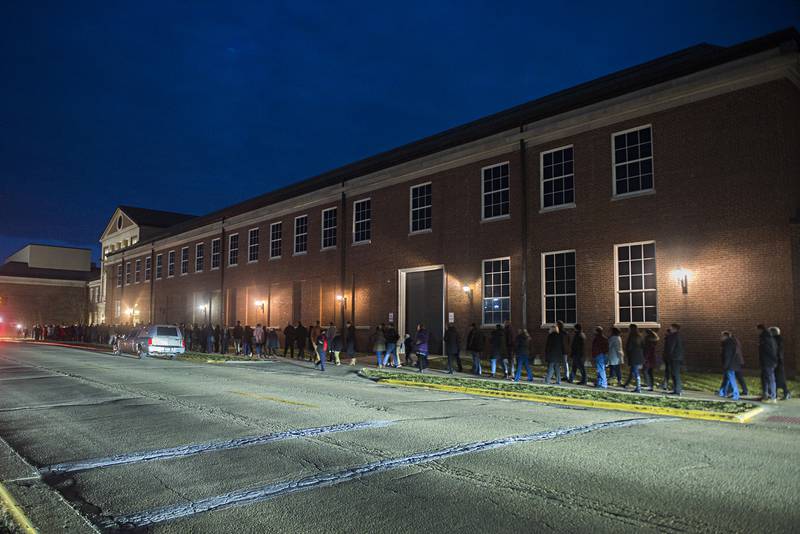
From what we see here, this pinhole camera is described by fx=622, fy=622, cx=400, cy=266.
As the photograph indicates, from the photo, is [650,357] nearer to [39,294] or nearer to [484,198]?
[484,198]

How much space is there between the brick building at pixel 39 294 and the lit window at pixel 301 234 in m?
56.5

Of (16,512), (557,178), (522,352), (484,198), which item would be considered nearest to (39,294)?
(484,198)

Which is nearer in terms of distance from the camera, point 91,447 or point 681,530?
point 681,530

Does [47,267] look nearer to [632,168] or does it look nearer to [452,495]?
[632,168]

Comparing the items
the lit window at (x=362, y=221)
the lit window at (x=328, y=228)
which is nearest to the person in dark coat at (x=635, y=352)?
the lit window at (x=362, y=221)

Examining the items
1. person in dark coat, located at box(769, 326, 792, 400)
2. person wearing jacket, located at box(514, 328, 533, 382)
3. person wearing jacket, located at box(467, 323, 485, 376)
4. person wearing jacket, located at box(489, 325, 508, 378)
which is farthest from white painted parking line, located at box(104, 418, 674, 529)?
person wearing jacket, located at box(467, 323, 485, 376)

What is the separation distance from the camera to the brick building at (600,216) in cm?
1681

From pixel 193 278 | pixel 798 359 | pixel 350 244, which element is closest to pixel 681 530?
pixel 798 359

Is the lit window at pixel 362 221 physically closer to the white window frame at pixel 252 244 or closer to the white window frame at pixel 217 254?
the white window frame at pixel 252 244

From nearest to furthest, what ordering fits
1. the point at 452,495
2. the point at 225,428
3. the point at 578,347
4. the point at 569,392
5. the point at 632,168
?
the point at 452,495 → the point at 225,428 → the point at 569,392 → the point at 578,347 → the point at 632,168

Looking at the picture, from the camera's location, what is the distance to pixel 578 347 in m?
17.2

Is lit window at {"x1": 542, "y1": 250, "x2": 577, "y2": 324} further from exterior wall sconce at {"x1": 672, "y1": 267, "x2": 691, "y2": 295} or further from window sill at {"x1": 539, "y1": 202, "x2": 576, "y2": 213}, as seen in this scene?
exterior wall sconce at {"x1": 672, "y1": 267, "x2": 691, "y2": 295}

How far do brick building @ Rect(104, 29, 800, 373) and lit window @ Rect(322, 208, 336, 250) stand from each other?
87mm

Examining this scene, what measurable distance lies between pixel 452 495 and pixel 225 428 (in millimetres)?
4563
